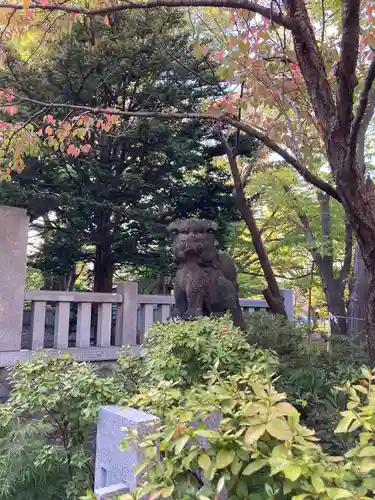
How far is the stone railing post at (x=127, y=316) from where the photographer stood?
620 centimetres

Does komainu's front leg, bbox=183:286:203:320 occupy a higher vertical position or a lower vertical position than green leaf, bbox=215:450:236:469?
higher

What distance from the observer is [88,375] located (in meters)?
2.73

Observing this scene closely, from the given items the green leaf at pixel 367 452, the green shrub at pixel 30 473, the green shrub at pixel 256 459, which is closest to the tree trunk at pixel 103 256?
the green shrub at pixel 30 473

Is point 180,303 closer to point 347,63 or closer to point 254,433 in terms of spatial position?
point 347,63

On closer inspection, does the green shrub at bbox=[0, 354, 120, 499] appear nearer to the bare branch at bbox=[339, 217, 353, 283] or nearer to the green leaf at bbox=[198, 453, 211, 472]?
the green leaf at bbox=[198, 453, 211, 472]

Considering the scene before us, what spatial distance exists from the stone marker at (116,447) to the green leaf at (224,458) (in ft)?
1.96

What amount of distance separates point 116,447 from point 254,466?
1.17 m

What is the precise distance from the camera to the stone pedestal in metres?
5.05

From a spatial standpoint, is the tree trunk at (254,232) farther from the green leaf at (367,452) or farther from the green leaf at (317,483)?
the green leaf at (317,483)

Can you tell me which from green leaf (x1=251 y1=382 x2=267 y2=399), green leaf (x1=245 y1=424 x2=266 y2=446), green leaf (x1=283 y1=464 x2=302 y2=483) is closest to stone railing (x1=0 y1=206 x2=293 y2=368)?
green leaf (x1=251 y1=382 x2=267 y2=399)

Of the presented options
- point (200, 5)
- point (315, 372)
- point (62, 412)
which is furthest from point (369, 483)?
point (200, 5)

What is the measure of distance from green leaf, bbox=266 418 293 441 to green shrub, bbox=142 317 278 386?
159 cm

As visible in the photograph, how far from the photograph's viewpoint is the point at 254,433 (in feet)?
4.26

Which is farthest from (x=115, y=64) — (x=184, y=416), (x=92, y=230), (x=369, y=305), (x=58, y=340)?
(x=184, y=416)
